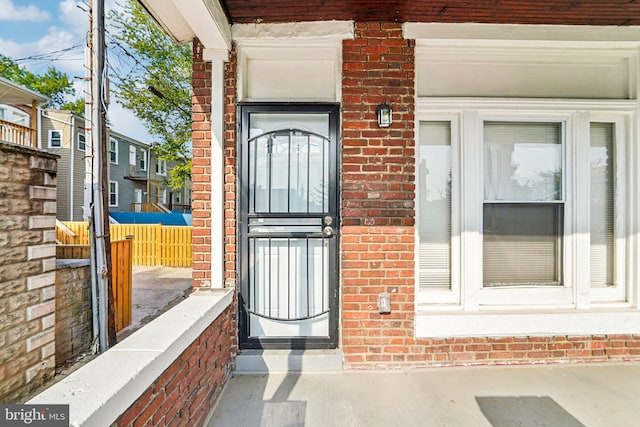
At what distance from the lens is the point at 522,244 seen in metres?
2.68

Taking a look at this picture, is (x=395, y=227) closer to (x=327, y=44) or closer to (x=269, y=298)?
(x=269, y=298)

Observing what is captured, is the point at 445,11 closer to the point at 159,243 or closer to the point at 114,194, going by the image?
the point at 159,243

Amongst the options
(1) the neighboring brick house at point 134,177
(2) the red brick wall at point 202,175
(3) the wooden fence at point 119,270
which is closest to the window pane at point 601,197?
(2) the red brick wall at point 202,175

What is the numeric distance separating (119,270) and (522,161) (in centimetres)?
498

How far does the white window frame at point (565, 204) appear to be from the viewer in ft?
8.45

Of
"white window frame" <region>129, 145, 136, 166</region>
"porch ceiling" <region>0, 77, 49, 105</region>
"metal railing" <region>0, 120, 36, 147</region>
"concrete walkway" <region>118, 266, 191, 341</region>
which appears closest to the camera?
"concrete walkway" <region>118, 266, 191, 341</region>

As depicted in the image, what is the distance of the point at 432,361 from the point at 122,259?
4.16 metres

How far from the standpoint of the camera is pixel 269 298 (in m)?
2.59

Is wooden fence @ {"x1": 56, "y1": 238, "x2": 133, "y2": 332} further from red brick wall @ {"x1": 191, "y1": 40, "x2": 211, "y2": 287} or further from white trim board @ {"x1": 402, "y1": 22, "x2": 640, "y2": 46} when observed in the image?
white trim board @ {"x1": 402, "y1": 22, "x2": 640, "y2": 46}

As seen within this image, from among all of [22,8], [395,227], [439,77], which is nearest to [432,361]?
[395,227]

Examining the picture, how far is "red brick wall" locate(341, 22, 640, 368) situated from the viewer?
2.46 metres

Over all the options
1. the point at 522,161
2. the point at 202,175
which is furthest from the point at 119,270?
the point at 522,161

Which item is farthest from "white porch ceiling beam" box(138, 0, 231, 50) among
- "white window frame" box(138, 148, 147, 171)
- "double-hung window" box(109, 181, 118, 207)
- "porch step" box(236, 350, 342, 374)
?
"white window frame" box(138, 148, 147, 171)

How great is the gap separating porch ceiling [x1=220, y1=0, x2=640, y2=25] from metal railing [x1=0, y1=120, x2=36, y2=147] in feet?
27.6
